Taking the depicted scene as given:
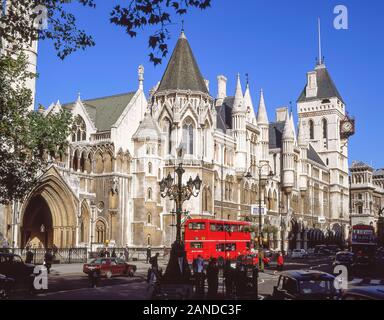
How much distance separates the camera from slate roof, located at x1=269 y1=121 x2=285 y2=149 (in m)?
79.3

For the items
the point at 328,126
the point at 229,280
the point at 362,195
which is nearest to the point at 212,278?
the point at 229,280

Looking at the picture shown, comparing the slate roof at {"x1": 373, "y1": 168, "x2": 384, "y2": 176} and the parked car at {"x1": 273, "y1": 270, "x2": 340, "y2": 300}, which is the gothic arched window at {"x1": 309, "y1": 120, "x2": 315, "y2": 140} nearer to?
the slate roof at {"x1": 373, "y1": 168, "x2": 384, "y2": 176}

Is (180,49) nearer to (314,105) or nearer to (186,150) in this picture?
(186,150)

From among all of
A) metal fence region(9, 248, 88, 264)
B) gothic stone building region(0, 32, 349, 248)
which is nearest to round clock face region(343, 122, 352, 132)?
gothic stone building region(0, 32, 349, 248)

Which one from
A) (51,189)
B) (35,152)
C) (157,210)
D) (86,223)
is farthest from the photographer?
(157,210)

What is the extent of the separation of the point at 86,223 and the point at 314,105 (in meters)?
61.7

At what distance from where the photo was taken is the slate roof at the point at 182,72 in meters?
55.3

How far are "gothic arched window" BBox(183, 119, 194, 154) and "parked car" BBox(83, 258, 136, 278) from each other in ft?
Answer: 79.5

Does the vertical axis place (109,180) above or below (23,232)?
above

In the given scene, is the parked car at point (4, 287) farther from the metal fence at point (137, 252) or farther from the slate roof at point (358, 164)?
the slate roof at point (358, 164)

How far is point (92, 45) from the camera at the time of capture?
16484 millimetres

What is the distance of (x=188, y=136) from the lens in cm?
5472

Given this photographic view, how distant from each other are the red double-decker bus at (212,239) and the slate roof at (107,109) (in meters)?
17.7
